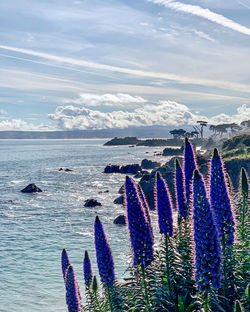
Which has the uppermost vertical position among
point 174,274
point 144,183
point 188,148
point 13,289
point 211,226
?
point 188,148

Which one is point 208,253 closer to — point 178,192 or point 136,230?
point 136,230

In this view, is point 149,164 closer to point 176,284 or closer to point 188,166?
point 188,166

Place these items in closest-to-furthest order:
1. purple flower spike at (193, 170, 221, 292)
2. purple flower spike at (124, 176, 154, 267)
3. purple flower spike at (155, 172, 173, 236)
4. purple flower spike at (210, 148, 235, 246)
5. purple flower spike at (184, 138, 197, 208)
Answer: purple flower spike at (193, 170, 221, 292), purple flower spike at (210, 148, 235, 246), purple flower spike at (124, 176, 154, 267), purple flower spike at (155, 172, 173, 236), purple flower spike at (184, 138, 197, 208)

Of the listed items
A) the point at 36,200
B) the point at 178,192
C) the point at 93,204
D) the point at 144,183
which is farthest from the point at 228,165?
the point at 178,192

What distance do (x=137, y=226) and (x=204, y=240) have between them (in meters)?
2.26

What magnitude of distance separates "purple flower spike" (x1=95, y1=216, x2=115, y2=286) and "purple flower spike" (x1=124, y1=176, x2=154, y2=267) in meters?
1.39

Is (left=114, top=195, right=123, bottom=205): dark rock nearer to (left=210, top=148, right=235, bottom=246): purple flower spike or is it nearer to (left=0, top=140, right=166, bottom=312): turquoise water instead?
(left=0, top=140, right=166, bottom=312): turquoise water

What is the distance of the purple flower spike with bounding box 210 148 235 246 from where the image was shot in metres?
8.09

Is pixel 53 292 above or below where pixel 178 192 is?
below

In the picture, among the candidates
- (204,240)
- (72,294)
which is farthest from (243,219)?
→ (72,294)

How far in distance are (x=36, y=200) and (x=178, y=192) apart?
63.4m

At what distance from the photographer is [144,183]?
6644 cm

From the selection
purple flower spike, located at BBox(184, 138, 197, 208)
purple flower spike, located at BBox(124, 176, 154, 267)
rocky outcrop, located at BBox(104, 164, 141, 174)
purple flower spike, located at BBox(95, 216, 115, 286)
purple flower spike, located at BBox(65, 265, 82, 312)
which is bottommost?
rocky outcrop, located at BBox(104, 164, 141, 174)

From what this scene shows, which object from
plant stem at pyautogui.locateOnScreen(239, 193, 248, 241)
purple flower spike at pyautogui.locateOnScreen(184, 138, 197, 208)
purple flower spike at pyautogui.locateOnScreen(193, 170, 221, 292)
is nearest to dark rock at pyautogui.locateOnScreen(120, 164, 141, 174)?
plant stem at pyautogui.locateOnScreen(239, 193, 248, 241)
